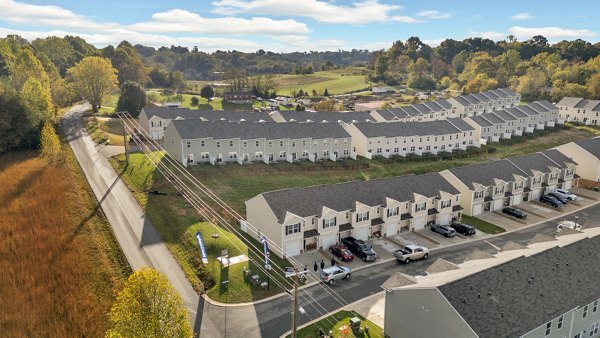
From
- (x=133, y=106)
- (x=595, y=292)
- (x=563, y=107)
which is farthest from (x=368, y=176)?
(x=563, y=107)

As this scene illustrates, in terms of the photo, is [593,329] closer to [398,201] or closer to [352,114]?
[398,201]

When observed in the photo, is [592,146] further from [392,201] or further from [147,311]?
[147,311]

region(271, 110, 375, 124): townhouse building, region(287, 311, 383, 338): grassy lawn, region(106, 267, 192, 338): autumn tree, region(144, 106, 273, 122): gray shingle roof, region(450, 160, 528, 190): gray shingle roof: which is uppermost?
region(144, 106, 273, 122): gray shingle roof

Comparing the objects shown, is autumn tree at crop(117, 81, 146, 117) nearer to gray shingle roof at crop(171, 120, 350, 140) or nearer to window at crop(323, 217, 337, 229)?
gray shingle roof at crop(171, 120, 350, 140)

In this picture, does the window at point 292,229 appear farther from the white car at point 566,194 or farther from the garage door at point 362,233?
the white car at point 566,194

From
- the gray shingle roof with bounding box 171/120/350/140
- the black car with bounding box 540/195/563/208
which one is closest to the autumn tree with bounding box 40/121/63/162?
the gray shingle roof with bounding box 171/120/350/140
